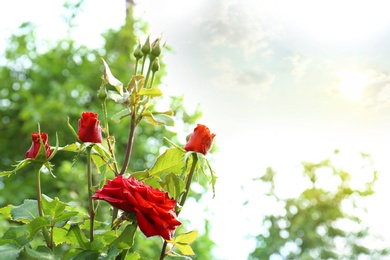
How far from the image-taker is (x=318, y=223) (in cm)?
438

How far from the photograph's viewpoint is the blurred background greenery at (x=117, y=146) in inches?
117

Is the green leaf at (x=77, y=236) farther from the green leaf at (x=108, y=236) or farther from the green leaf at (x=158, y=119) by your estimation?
the green leaf at (x=158, y=119)

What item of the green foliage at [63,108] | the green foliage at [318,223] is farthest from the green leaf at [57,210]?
the green foliage at [318,223]

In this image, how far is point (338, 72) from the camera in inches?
50.9

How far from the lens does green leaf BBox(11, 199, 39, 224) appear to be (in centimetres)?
73

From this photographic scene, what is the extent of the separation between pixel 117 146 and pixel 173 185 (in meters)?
2.43

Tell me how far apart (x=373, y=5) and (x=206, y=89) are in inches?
13.7

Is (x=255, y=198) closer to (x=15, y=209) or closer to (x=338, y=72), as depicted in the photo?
(x=338, y=72)

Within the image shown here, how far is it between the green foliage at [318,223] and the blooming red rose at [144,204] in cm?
352

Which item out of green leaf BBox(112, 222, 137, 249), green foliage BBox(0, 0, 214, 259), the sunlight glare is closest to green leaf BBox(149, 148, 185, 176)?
green leaf BBox(112, 222, 137, 249)

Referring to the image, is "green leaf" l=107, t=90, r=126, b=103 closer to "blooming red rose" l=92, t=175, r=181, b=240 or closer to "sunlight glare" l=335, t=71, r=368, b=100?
"blooming red rose" l=92, t=175, r=181, b=240

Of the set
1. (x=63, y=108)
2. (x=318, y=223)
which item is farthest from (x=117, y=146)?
(x=318, y=223)

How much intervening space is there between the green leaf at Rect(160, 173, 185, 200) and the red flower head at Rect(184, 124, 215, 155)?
4 cm

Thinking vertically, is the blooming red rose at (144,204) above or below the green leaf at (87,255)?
above
